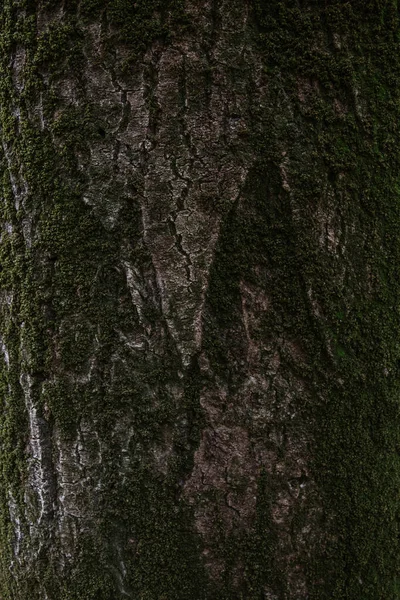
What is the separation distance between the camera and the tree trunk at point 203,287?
155 centimetres

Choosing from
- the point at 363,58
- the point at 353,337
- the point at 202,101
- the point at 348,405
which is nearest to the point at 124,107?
the point at 202,101

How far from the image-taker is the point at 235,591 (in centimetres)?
169

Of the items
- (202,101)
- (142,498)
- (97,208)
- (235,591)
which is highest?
(202,101)

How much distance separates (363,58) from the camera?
5.27ft

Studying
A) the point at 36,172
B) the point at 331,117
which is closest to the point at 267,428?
the point at 331,117

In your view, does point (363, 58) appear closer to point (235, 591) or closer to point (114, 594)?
point (235, 591)

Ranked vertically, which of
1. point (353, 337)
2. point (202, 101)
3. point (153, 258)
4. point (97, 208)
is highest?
point (202, 101)

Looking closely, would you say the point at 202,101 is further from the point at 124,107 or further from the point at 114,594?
the point at 114,594

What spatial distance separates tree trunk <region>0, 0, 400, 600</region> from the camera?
61.1 inches

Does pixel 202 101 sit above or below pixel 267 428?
above

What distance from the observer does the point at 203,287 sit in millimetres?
1615

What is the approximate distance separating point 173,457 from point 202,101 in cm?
108

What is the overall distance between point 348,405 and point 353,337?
218 millimetres

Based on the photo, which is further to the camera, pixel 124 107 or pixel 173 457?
pixel 173 457
